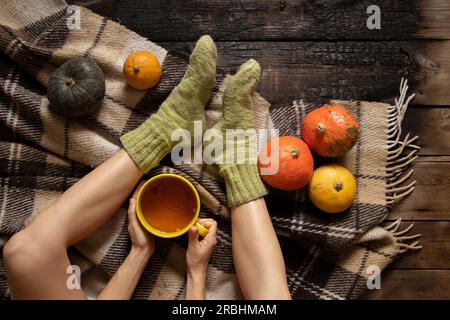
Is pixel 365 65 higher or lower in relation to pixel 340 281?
higher

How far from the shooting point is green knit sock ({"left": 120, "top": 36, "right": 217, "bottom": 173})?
1.40 meters

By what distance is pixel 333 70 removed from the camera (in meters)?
1.54

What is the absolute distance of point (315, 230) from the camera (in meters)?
1.43

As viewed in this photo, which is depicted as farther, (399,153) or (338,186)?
(399,153)

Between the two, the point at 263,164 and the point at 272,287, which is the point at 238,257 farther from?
the point at 263,164

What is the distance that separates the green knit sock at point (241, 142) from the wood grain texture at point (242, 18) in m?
0.17

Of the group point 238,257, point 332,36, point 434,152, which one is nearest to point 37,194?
point 238,257

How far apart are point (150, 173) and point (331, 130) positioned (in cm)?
55

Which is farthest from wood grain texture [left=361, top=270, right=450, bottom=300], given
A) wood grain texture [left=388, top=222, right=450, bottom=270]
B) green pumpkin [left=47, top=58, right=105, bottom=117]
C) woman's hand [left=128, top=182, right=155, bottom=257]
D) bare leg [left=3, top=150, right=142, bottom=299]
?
green pumpkin [left=47, top=58, right=105, bottom=117]

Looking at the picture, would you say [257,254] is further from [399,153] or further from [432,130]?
[432,130]

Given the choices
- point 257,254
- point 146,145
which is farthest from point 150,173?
point 257,254

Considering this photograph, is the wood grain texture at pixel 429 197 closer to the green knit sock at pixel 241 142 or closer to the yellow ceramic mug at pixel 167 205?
the green knit sock at pixel 241 142

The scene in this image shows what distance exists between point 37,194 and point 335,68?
1.01m

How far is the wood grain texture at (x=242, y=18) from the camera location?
1538 millimetres
